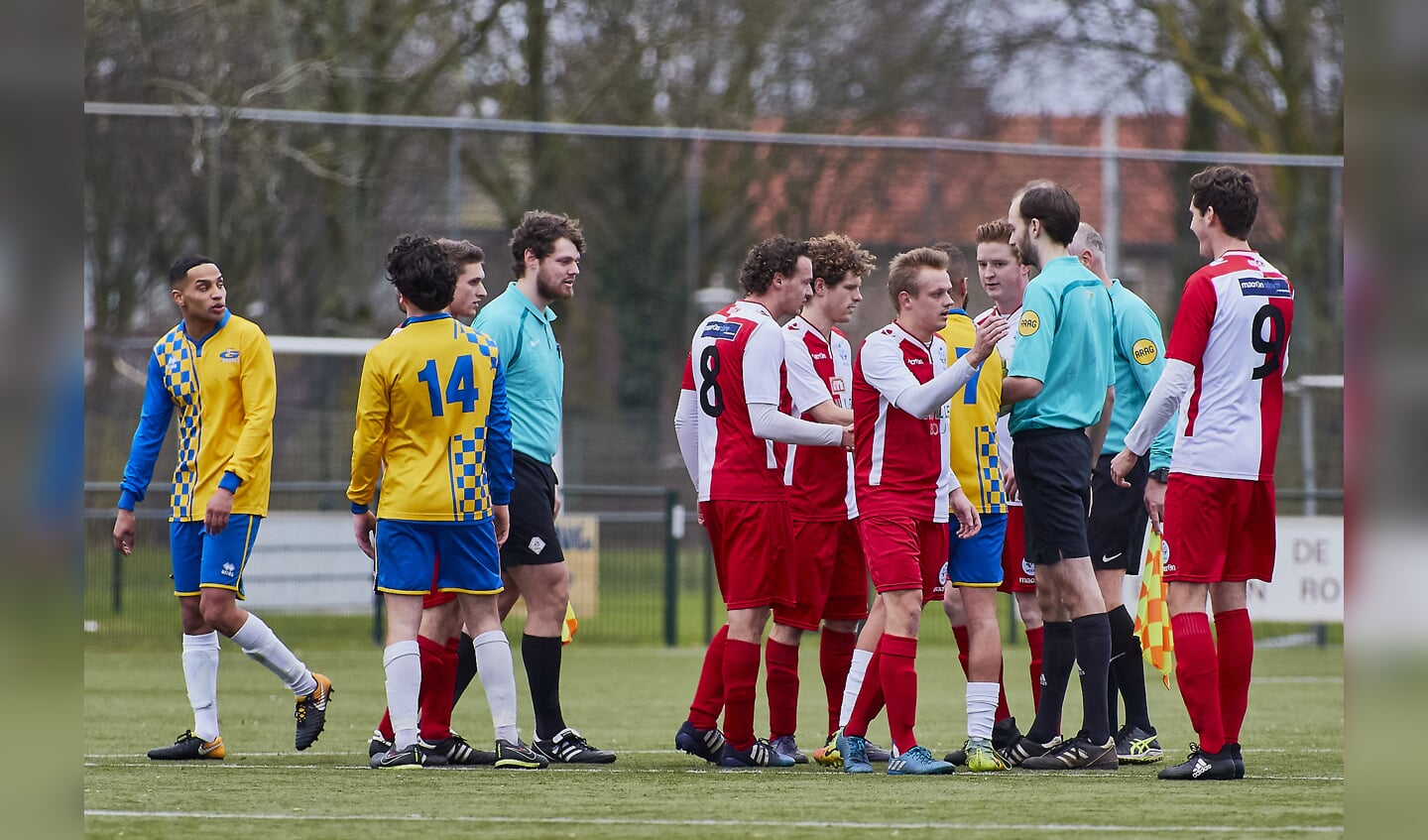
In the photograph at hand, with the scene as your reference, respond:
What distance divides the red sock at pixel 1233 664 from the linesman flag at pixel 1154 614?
1835 mm

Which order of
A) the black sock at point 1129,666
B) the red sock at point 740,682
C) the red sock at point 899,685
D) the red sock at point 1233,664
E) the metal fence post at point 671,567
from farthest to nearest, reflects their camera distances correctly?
the metal fence post at point 671,567 < the black sock at point 1129,666 < the red sock at point 740,682 < the red sock at point 899,685 < the red sock at point 1233,664

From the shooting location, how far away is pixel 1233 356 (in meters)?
6.04

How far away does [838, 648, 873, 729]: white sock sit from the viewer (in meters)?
6.84

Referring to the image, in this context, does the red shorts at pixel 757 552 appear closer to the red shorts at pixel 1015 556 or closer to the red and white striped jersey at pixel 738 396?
the red and white striped jersey at pixel 738 396

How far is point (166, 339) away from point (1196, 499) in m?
4.33

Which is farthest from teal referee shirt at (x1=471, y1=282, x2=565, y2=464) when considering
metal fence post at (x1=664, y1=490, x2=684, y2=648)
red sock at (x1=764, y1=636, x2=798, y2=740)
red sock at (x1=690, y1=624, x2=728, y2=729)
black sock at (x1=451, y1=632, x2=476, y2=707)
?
metal fence post at (x1=664, y1=490, x2=684, y2=648)

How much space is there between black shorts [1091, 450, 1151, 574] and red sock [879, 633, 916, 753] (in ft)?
4.42

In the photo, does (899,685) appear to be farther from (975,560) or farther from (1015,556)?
(1015,556)

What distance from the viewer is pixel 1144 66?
22.3 metres

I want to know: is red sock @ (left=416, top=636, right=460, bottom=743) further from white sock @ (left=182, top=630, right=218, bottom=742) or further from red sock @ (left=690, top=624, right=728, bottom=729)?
red sock @ (left=690, top=624, right=728, bottom=729)

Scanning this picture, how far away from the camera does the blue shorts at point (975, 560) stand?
678 centimetres

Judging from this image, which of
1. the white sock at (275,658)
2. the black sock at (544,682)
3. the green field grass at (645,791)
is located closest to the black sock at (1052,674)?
the green field grass at (645,791)
